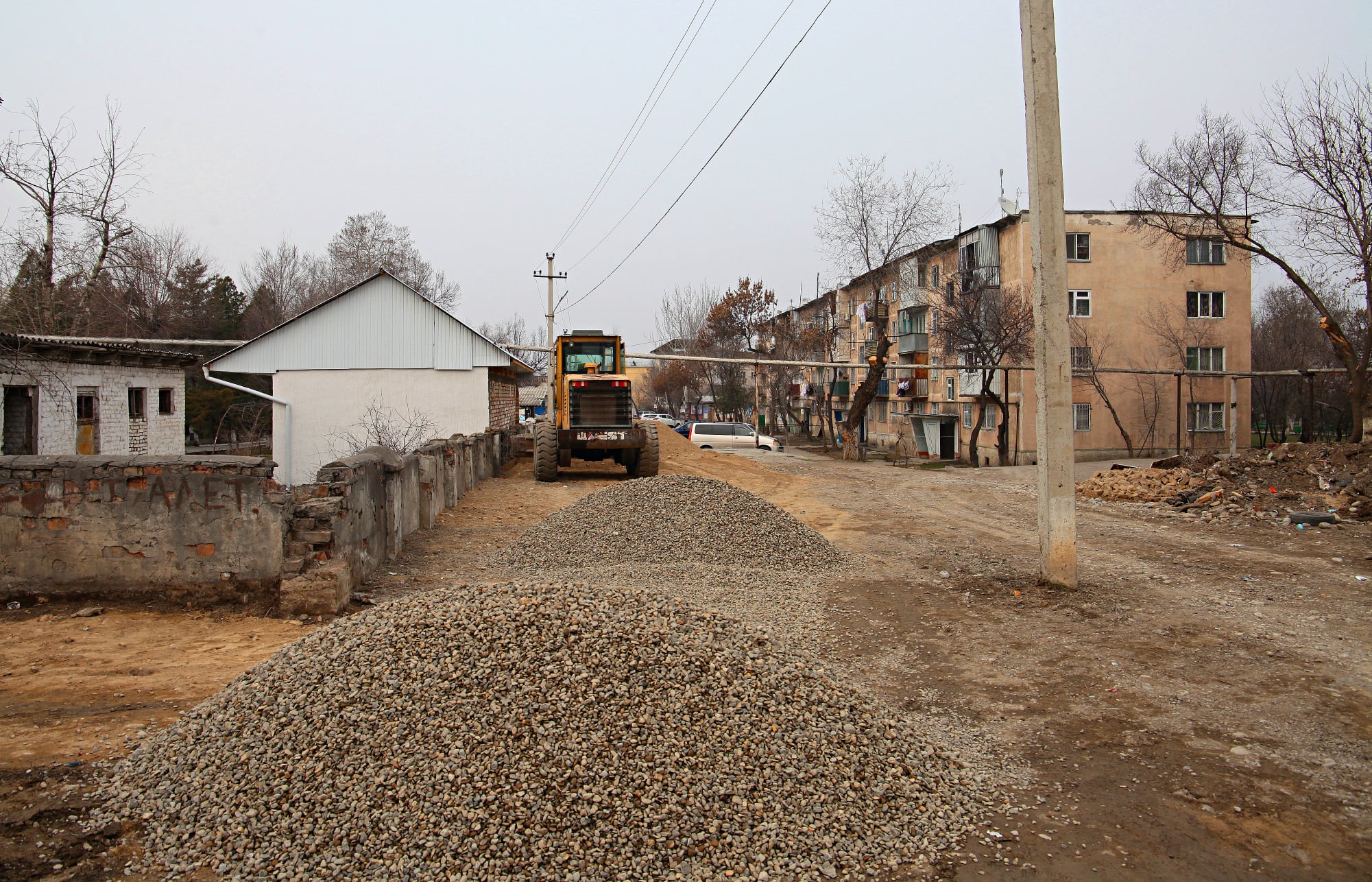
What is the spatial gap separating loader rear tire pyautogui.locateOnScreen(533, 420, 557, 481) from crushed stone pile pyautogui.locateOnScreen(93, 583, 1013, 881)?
1415cm

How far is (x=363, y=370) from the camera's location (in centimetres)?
2472

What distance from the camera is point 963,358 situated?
3688 centimetres

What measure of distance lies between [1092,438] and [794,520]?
28089mm

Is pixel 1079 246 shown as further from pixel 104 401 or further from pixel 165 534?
pixel 165 534

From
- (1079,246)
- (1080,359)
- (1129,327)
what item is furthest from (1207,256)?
(1080,359)

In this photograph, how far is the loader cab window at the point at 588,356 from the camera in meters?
20.5

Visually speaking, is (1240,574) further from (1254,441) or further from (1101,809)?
(1254,441)

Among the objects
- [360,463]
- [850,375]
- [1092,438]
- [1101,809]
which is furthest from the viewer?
[850,375]

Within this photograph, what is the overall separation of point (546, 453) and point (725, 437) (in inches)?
606

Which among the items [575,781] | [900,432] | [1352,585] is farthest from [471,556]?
[900,432]

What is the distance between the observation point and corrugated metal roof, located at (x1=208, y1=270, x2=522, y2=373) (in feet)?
80.8

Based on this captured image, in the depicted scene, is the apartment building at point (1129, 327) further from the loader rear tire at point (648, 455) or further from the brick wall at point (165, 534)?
the brick wall at point (165, 534)

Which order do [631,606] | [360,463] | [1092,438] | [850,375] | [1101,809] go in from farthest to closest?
[850,375] → [1092,438] → [360,463] → [631,606] → [1101,809]

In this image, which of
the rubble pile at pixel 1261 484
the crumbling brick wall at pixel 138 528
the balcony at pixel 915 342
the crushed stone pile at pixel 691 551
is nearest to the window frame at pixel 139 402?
the crushed stone pile at pixel 691 551
